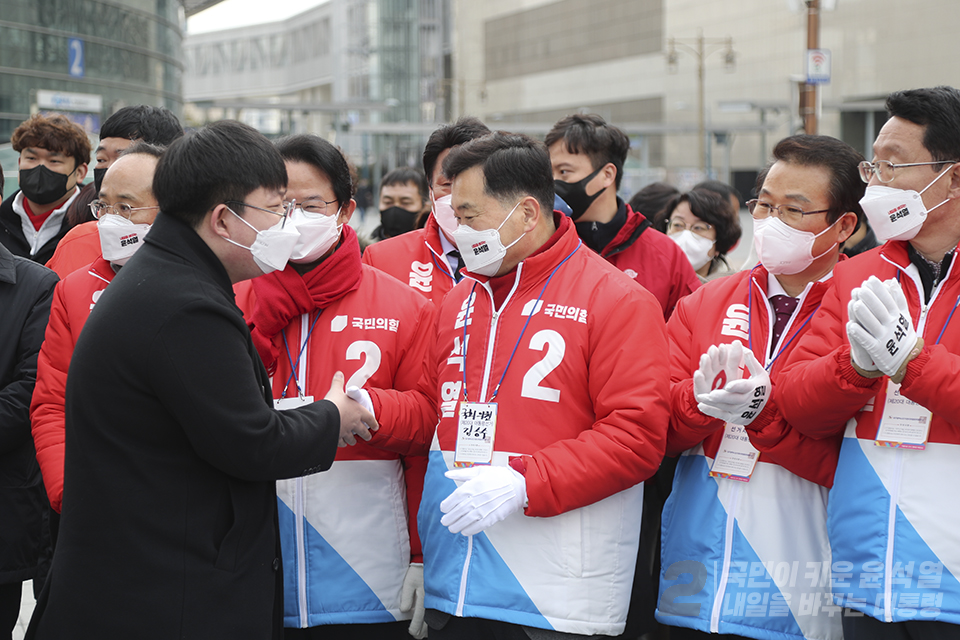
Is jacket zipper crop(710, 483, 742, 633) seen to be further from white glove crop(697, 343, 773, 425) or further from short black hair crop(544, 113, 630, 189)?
short black hair crop(544, 113, 630, 189)

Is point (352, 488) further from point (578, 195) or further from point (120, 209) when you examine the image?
point (578, 195)

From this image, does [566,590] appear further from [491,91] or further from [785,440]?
[491,91]

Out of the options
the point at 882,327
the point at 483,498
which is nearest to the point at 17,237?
the point at 483,498

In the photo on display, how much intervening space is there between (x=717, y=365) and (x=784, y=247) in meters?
0.61

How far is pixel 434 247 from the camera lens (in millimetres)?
4379

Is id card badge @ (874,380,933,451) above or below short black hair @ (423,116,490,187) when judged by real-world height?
below

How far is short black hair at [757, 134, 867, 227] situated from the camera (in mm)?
3086

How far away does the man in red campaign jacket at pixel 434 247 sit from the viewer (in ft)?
14.0

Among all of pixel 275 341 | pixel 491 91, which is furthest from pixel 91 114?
pixel 491 91

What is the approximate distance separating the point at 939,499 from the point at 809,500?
0.45 metres

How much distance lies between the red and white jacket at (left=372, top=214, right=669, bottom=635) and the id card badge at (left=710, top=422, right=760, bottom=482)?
321mm

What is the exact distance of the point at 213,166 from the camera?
2385 millimetres

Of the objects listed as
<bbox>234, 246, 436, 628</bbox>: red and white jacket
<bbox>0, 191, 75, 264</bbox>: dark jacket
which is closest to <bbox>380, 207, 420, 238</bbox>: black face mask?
<bbox>0, 191, 75, 264</bbox>: dark jacket

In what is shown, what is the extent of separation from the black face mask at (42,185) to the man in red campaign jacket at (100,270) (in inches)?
86.7
